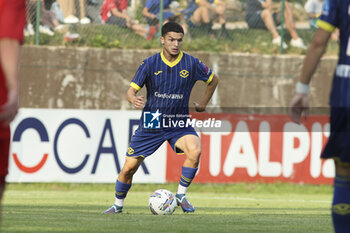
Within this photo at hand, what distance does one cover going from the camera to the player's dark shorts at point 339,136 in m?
4.88

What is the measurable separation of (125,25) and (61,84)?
1999mm

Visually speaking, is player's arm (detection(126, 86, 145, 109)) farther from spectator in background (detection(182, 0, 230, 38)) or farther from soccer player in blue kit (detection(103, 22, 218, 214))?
spectator in background (detection(182, 0, 230, 38))

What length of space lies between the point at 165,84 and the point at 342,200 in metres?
5.66

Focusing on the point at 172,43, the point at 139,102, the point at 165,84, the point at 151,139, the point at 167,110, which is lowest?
the point at 151,139

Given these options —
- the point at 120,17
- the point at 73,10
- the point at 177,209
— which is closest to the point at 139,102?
the point at 177,209

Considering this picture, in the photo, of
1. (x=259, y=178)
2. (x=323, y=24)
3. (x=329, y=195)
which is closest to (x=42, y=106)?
(x=259, y=178)

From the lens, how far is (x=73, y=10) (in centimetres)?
1720

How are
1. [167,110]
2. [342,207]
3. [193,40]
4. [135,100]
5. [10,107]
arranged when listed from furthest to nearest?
[193,40] < [167,110] < [135,100] < [342,207] < [10,107]

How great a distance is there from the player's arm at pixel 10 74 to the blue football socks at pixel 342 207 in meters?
2.15

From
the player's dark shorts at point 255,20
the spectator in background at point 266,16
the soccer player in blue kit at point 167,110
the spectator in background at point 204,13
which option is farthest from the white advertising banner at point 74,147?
the soccer player in blue kit at point 167,110

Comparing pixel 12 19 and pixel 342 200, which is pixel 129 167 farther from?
pixel 12 19

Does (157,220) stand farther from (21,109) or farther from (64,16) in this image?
(64,16)

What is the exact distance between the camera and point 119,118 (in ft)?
53.7

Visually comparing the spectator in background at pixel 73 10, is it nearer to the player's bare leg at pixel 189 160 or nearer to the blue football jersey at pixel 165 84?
the blue football jersey at pixel 165 84
